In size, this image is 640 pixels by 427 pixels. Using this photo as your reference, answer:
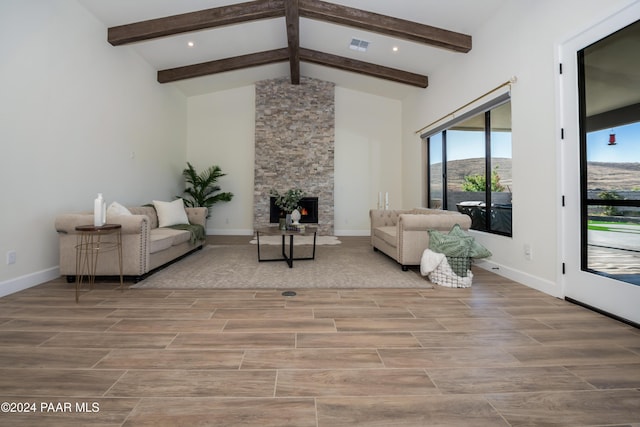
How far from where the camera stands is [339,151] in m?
7.27

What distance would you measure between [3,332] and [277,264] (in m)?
2.45

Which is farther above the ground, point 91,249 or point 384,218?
point 384,218

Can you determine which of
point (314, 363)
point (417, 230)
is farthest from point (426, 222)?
point (314, 363)

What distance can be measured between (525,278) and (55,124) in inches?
202

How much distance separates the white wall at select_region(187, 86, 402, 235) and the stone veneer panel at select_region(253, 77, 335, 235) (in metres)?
0.25

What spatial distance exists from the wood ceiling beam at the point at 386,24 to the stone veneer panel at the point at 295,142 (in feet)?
10.1

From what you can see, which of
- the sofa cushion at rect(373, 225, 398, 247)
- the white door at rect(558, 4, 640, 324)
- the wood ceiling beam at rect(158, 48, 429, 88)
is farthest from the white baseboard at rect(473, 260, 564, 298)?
the wood ceiling beam at rect(158, 48, 429, 88)

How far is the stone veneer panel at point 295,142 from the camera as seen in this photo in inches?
276

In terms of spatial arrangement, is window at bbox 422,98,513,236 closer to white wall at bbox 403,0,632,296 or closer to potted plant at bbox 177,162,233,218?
white wall at bbox 403,0,632,296

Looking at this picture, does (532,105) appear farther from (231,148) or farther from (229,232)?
(229,232)

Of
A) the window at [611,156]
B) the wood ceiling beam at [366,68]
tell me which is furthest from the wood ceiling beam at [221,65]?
the window at [611,156]

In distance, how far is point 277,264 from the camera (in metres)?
Result: 3.85

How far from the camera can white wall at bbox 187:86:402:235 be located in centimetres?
711

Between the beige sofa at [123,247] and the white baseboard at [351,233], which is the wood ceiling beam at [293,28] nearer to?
the beige sofa at [123,247]
